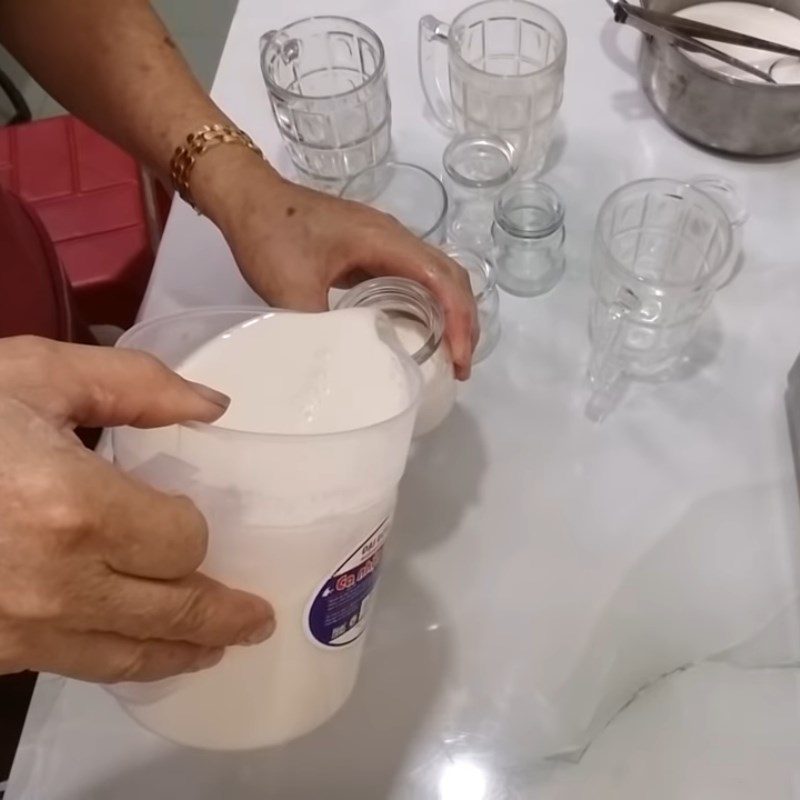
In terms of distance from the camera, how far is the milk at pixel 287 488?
0.36 m

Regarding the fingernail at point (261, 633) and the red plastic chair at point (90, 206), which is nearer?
the fingernail at point (261, 633)

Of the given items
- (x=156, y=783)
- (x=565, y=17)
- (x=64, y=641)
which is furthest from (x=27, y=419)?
(x=565, y=17)

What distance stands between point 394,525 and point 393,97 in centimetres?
37

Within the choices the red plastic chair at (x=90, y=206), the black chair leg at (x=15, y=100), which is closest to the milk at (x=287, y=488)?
the red plastic chair at (x=90, y=206)

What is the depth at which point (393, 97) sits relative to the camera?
75 centimetres

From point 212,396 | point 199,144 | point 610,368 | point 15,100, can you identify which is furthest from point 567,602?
point 15,100

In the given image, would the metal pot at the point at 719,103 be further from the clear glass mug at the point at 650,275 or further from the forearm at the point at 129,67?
the forearm at the point at 129,67

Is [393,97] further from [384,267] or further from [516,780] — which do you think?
[516,780]

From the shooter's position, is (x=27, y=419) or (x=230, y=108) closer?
(x=27, y=419)

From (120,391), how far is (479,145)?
0.42 meters

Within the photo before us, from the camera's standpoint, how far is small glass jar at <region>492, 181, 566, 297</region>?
24.9 inches

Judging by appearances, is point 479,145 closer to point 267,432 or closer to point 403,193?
point 403,193

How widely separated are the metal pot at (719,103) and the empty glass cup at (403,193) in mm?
176

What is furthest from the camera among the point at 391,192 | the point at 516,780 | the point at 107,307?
the point at 107,307
